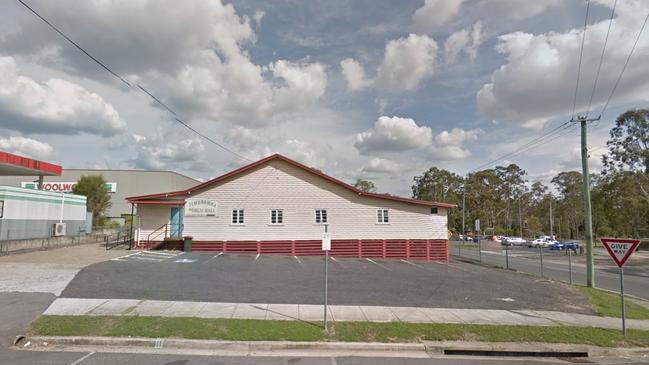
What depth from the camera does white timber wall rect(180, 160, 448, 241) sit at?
26500mm

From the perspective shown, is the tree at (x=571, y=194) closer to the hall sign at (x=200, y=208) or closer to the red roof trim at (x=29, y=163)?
the hall sign at (x=200, y=208)

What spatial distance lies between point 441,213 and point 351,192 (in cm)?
639

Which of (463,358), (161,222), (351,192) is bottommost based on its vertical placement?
(463,358)

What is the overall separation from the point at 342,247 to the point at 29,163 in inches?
915

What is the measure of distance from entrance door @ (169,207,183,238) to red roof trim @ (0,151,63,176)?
36.8ft

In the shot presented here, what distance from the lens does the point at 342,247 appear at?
87.5ft

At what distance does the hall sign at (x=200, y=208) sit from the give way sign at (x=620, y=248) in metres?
21.8

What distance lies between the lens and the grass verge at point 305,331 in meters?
8.45

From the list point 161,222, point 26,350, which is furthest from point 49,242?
point 26,350

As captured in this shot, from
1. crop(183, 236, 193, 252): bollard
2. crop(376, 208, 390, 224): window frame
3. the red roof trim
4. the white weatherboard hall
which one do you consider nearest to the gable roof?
the white weatherboard hall

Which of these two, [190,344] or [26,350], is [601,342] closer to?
[190,344]

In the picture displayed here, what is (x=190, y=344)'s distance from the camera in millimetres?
8070

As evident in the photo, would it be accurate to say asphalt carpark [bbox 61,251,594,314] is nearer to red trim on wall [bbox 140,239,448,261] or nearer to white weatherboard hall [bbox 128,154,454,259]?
red trim on wall [bbox 140,239,448,261]

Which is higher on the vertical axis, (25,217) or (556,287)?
(25,217)
